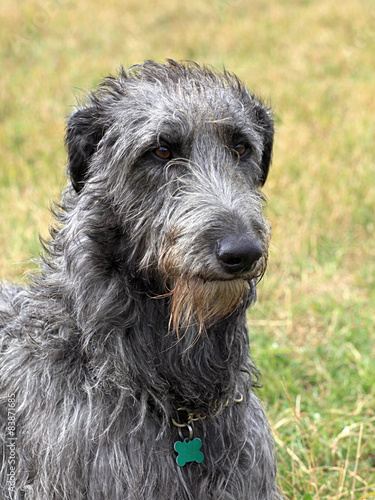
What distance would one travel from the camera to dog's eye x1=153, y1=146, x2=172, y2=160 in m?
3.13

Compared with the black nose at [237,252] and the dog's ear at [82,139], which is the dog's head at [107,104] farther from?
Answer: the black nose at [237,252]

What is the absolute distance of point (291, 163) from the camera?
30.3ft

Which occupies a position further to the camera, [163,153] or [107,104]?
[107,104]

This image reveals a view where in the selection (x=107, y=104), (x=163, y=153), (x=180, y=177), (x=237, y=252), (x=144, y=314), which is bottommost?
(x=144, y=314)

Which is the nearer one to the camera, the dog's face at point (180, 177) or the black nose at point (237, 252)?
the black nose at point (237, 252)

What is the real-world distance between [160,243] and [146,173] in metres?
0.37

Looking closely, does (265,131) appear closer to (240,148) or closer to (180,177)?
(240,148)

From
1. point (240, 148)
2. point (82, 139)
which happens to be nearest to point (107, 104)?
point (82, 139)

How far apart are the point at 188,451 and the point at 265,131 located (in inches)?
75.1

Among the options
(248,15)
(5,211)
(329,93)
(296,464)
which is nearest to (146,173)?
(296,464)

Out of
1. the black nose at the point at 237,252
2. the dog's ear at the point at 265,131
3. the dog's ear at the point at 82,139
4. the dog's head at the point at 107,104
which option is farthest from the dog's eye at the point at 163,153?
the dog's ear at the point at 265,131

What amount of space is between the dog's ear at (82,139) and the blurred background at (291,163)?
2.75 ft

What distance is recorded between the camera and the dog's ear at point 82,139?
3.36 m

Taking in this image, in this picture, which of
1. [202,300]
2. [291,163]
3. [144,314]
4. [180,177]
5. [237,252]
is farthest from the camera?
[291,163]
